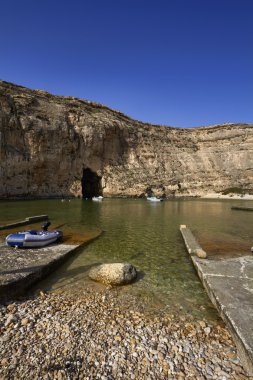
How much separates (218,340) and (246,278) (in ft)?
12.8

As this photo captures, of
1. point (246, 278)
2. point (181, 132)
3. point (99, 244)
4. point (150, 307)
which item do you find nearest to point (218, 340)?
point (150, 307)

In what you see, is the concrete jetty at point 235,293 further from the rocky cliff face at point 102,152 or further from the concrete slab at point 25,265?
the rocky cliff face at point 102,152

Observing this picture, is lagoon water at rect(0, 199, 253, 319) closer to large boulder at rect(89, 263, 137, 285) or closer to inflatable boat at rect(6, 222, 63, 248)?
large boulder at rect(89, 263, 137, 285)

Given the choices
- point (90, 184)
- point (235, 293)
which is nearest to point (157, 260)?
point (235, 293)

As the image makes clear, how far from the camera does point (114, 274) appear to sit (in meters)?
9.32

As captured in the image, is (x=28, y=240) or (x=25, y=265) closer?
(x=25, y=265)

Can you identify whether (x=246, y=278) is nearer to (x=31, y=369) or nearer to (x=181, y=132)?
(x=31, y=369)

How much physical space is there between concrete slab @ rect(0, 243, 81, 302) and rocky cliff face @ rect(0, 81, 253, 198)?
4680 centimetres

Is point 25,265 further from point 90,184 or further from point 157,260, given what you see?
point 90,184

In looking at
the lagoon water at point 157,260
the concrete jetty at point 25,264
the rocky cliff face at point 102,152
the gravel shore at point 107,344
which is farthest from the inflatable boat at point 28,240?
the rocky cliff face at point 102,152

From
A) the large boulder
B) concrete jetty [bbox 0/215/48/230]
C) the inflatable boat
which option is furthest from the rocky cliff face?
the large boulder

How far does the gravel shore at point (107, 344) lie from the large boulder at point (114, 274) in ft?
5.26

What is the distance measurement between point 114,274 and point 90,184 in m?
73.5

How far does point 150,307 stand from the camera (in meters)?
7.58
